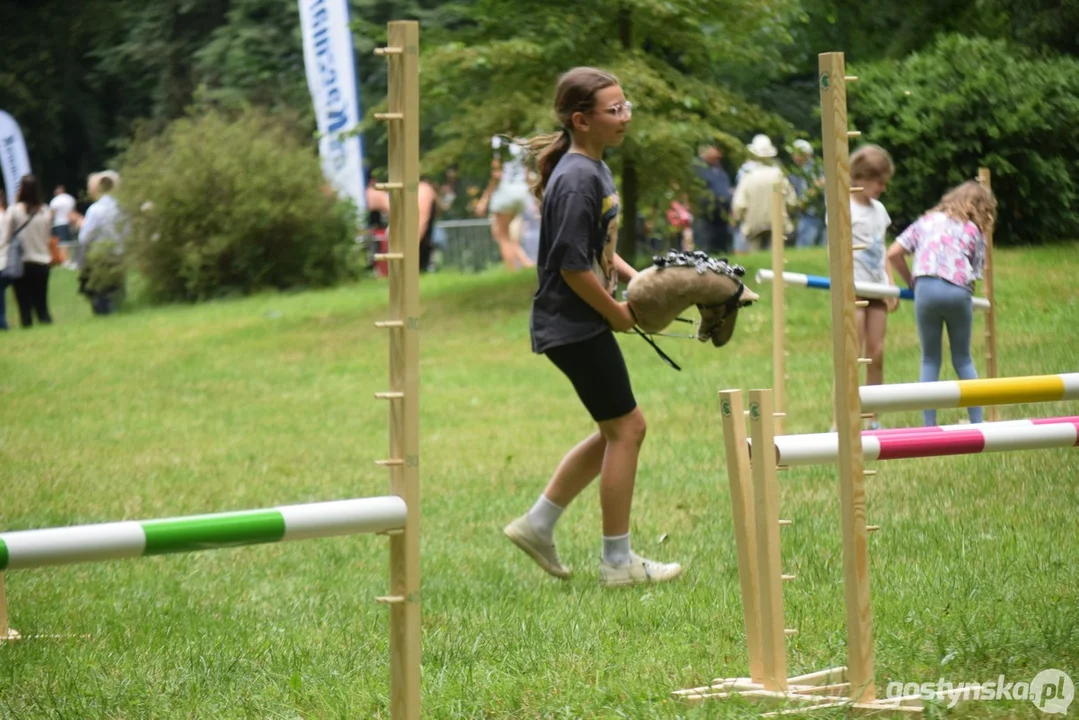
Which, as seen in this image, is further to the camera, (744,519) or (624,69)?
(624,69)

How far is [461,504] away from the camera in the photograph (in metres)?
8.22

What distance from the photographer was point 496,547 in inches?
279

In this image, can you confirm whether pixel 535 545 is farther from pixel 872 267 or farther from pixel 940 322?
pixel 872 267

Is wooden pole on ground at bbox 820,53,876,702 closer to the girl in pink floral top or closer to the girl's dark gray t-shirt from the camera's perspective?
the girl's dark gray t-shirt

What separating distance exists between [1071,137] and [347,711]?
Answer: 9098 millimetres

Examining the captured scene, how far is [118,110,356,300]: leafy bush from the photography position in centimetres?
2156

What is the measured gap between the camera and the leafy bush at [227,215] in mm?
21562

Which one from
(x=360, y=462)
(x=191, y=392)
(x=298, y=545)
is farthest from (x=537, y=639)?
(x=191, y=392)

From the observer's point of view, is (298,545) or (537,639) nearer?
(537,639)

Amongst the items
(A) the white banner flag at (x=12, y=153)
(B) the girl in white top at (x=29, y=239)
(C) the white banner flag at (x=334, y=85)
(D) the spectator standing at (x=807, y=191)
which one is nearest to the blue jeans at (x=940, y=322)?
(D) the spectator standing at (x=807, y=191)

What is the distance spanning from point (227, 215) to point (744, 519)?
18521 millimetres

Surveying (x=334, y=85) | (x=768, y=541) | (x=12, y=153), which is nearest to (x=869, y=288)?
(x=768, y=541)

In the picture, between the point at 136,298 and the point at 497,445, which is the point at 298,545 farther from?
the point at 136,298

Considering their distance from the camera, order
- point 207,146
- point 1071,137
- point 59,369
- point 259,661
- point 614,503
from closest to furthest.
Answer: point 259,661 < point 614,503 < point 1071,137 < point 59,369 < point 207,146
